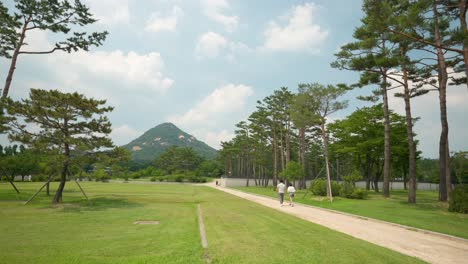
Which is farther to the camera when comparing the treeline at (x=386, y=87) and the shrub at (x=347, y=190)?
the shrub at (x=347, y=190)

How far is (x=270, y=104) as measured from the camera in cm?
4103

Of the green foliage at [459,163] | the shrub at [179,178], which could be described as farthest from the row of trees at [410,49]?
the shrub at [179,178]

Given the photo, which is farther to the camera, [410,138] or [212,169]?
[212,169]

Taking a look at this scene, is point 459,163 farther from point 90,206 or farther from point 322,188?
point 90,206

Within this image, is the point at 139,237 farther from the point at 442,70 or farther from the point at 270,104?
the point at 270,104

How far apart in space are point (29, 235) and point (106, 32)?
54.3 ft

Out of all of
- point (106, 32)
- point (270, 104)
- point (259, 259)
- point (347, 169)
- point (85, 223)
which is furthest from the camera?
point (347, 169)

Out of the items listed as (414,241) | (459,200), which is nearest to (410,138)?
(459,200)

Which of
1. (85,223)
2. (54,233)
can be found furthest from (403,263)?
(85,223)

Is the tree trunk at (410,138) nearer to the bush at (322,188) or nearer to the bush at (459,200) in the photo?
the bush at (459,200)

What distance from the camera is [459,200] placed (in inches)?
520

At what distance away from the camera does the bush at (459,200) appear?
12977 mm

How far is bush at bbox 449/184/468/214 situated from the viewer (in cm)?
1298

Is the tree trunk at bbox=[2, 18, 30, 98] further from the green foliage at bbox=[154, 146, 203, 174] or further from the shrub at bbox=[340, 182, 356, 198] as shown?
the green foliage at bbox=[154, 146, 203, 174]
